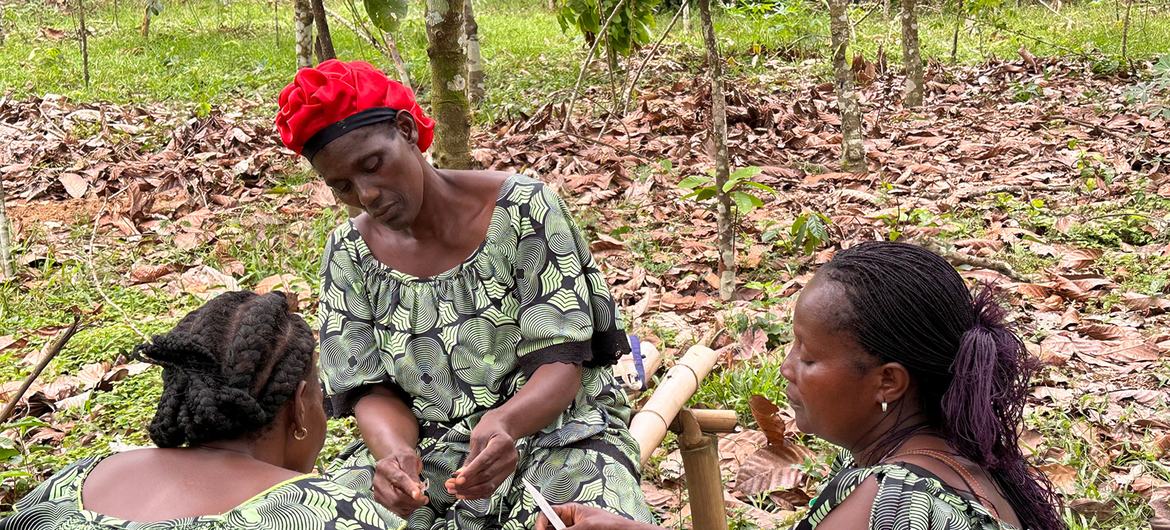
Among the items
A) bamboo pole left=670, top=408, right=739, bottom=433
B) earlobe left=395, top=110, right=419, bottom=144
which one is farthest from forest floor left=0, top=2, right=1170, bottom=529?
earlobe left=395, top=110, right=419, bottom=144

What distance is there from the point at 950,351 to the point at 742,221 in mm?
4022

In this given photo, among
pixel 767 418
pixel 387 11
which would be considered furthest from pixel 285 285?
pixel 767 418

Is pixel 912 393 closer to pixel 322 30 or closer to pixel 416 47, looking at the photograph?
pixel 322 30

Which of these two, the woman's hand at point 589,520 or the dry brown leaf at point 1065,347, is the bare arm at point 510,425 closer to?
the woman's hand at point 589,520

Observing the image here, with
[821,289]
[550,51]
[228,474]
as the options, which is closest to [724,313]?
[821,289]

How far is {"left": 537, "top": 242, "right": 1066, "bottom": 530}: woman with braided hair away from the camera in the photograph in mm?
1795

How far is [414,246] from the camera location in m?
2.70

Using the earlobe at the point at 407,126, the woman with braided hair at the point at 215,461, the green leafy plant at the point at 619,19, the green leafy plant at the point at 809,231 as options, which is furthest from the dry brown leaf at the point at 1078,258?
the green leafy plant at the point at 619,19

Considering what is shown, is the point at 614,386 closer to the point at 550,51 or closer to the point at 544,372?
the point at 544,372

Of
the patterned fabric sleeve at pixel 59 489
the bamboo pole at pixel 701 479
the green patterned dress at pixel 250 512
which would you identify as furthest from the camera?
the bamboo pole at pixel 701 479

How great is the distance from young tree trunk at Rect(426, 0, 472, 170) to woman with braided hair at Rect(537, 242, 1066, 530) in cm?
241

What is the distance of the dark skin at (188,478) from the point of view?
173 cm

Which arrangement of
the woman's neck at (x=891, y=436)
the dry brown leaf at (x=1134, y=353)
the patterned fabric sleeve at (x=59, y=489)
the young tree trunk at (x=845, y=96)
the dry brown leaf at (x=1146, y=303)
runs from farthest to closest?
the young tree trunk at (x=845, y=96) < the dry brown leaf at (x=1146, y=303) < the dry brown leaf at (x=1134, y=353) < the woman's neck at (x=891, y=436) < the patterned fabric sleeve at (x=59, y=489)

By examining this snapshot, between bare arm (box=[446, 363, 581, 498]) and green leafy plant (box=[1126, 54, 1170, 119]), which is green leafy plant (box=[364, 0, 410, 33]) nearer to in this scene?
bare arm (box=[446, 363, 581, 498])
